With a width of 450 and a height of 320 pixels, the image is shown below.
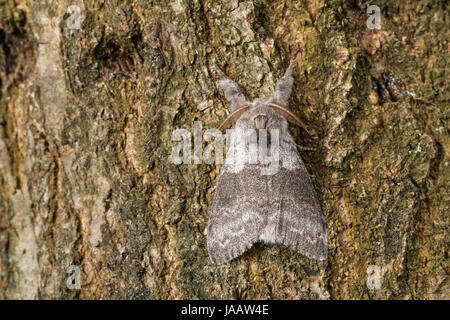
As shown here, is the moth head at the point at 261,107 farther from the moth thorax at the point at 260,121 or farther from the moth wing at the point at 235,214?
the moth wing at the point at 235,214

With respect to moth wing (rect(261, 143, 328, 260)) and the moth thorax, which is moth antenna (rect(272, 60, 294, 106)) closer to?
the moth thorax

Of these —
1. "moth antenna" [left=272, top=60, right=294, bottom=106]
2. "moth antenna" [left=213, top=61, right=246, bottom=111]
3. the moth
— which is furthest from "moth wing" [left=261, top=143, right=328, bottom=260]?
"moth antenna" [left=213, top=61, right=246, bottom=111]

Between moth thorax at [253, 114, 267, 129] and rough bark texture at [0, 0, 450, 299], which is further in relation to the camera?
moth thorax at [253, 114, 267, 129]

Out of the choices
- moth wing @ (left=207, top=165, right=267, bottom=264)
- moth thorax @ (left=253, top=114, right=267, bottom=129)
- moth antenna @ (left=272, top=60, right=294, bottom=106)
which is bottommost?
moth wing @ (left=207, top=165, right=267, bottom=264)

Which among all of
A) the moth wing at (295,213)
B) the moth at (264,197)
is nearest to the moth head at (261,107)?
the moth at (264,197)

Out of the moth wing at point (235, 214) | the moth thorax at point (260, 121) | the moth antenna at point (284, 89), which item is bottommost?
the moth wing at point (235, 214)

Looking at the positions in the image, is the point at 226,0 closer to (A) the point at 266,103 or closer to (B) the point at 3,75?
(A) the point at 266,103

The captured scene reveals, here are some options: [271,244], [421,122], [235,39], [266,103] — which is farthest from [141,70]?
[421,122]

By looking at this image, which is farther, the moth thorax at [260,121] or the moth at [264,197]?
the moth thorax at [260,121]
